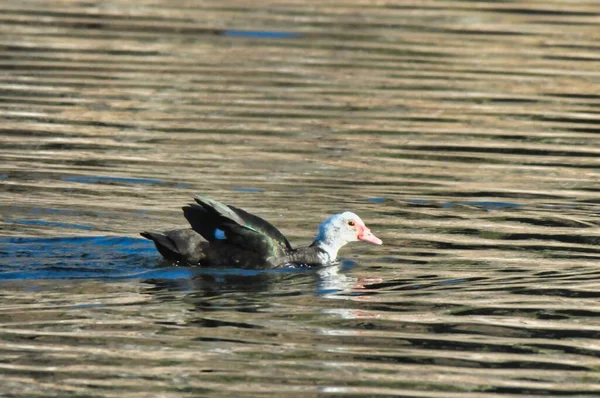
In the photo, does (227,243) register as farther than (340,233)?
No

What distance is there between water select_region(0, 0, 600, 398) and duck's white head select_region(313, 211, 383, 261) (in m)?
0.23

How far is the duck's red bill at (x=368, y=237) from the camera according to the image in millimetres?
11711

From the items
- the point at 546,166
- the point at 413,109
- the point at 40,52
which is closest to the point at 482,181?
the point at 546,166

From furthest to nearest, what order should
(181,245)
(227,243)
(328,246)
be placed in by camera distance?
(328,246) < (227,243) < (181,245)

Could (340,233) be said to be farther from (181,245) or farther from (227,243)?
(181,245)

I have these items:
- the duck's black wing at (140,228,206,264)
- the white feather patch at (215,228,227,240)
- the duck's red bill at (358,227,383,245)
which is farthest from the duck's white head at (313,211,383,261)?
the duck's black wing at (140,228,206,264)

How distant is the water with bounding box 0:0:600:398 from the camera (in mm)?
8625

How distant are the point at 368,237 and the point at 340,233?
0.75 ft

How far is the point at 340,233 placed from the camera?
1174 cm

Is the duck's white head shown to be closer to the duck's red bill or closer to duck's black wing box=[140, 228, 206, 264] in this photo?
the duck's red bill

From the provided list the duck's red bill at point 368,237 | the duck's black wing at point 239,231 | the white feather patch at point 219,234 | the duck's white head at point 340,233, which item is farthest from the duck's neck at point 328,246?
the white feather patch at point 219,234

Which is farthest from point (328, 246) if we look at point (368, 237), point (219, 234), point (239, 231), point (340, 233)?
point (219, 234)

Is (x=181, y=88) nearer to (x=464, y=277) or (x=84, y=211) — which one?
(x=84, y=211)

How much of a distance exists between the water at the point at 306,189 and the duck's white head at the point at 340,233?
0.76 feet
